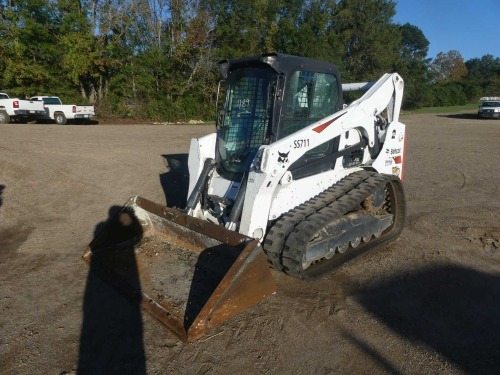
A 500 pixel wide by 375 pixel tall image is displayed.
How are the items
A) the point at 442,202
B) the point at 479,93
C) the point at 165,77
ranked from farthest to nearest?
the point at 479,93
the point at 165,77
the point at 442,202

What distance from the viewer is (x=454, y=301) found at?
3.91 metres

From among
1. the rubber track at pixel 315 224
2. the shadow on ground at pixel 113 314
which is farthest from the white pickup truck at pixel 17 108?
the rubber track at pixel 315 224

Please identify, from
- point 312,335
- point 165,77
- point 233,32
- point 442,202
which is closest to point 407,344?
point 312,335

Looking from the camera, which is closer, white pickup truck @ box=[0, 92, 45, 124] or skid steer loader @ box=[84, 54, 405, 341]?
skid steer loader @ box=[84, 54, 405, 341]

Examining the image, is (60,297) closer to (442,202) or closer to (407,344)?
(407,344)

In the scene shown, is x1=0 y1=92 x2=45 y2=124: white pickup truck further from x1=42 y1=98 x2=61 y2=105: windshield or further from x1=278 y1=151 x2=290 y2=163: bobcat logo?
x1=278 y1=151 x2=290 y2=163: bobcat logo

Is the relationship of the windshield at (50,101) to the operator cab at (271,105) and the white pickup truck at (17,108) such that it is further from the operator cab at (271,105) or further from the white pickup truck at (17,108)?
the operator cab at (271,105)

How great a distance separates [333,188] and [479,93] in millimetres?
76255

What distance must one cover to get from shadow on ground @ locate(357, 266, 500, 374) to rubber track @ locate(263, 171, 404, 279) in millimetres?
566

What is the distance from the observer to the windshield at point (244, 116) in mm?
4613

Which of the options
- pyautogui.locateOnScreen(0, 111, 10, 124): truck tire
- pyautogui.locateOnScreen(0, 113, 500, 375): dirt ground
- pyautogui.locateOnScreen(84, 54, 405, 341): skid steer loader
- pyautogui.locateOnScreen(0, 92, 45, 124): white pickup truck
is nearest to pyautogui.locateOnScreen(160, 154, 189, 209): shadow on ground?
pyautogui.locateOnScreen(0, 113, 500, 375): dirt ground

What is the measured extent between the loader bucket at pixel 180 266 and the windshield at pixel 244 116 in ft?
3.21

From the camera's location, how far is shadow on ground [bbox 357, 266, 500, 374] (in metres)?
3.17

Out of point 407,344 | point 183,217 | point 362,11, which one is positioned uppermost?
point 362,11
